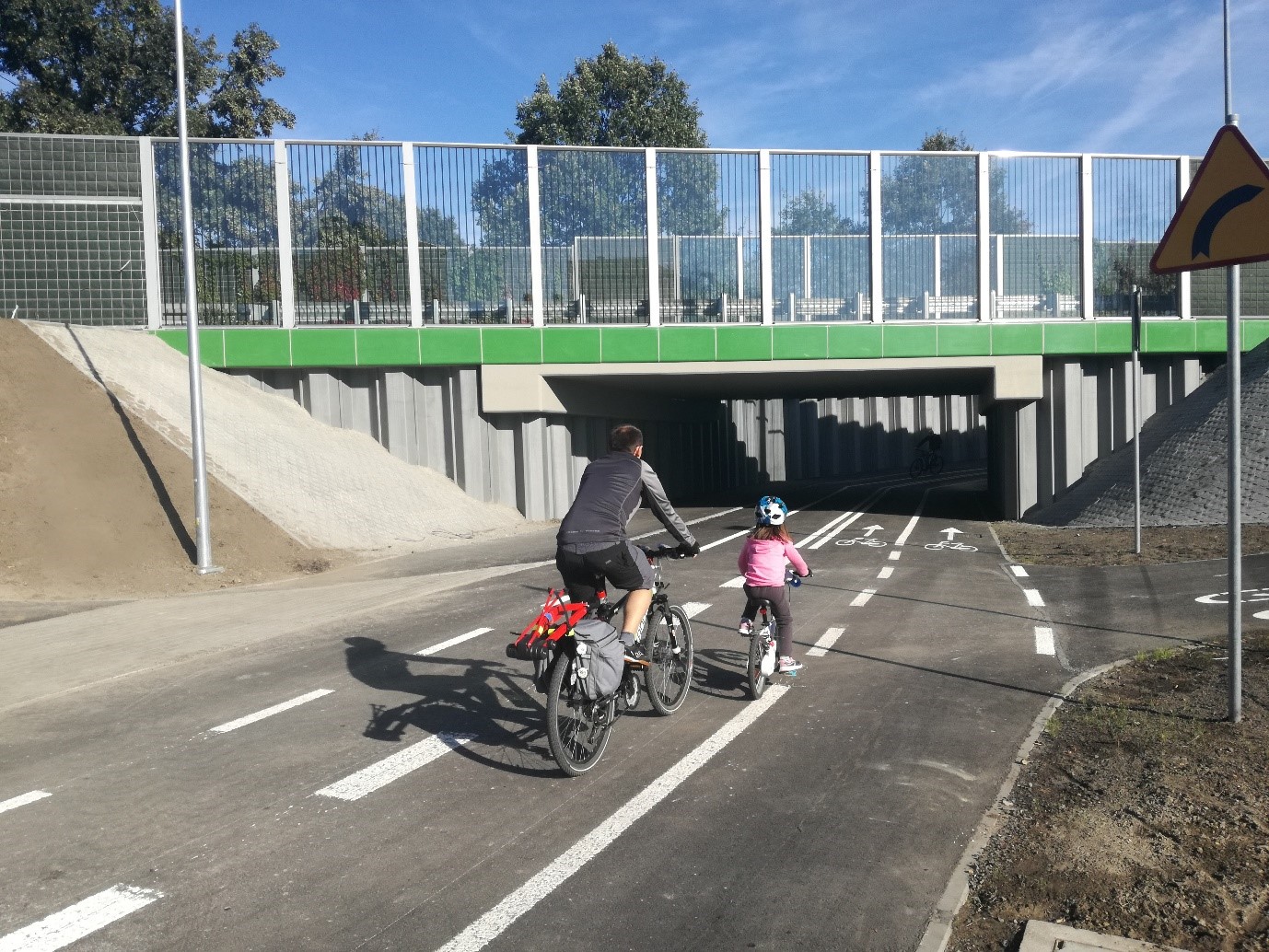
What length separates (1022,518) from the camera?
76.5ft

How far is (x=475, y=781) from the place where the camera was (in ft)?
18.6

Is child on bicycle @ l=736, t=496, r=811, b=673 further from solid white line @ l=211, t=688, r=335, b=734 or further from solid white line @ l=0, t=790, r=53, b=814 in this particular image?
solid white line @ l=0, t=790, r=53, b=814

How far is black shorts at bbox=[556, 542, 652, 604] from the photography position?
6.02m

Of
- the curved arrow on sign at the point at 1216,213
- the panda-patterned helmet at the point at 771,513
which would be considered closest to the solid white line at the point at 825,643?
the panda-patterned helmet at the point at 771,513

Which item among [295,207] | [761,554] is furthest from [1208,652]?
[295,207]

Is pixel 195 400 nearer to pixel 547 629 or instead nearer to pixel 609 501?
pixel 609 501

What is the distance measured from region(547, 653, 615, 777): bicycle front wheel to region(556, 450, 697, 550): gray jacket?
0.78m

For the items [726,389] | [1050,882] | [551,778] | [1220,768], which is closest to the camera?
[1050,882]

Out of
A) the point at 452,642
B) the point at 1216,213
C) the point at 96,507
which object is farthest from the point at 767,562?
the point at 96,507

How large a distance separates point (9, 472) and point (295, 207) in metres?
10.9

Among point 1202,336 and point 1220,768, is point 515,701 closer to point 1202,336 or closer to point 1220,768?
point 1220,768

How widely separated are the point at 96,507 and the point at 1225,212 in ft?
44.5

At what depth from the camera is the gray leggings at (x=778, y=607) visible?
7.51m

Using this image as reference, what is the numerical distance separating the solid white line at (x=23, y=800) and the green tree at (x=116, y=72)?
116 ft
